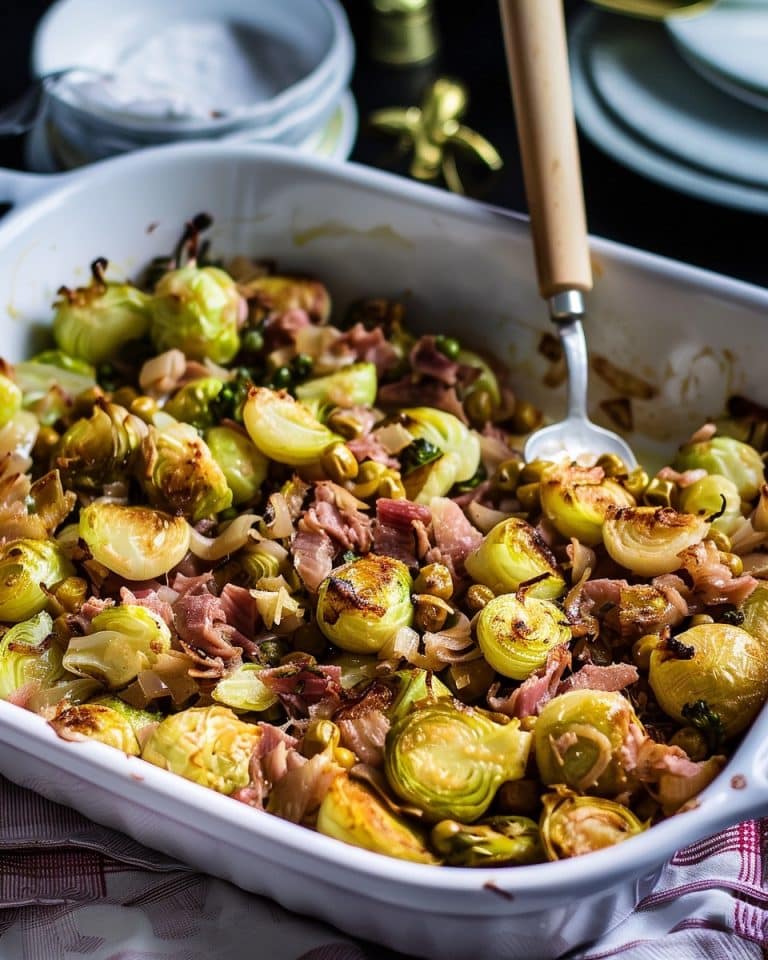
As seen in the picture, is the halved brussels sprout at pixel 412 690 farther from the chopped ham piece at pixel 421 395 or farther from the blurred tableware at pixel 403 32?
the blurred tableware at pixel 403 32

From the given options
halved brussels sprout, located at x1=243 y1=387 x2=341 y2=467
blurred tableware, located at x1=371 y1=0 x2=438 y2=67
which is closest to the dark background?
blurred tableware, located at x1=371 y1=0 x2=438 y2=67

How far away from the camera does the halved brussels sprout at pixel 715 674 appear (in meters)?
1.53

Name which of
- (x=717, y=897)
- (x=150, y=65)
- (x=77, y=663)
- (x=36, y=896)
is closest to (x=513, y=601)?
(x=717, y=897)

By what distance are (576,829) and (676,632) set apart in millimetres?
397

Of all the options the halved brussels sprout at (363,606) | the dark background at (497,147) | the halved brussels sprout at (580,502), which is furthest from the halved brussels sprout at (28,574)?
the dark background at (497,147)

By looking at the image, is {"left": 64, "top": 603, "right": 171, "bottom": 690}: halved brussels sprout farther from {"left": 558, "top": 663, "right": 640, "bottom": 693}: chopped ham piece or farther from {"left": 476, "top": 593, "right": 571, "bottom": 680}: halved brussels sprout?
{"left": 558, "top": 663, "right": 640, "bottom": 693}: chopped ham piece

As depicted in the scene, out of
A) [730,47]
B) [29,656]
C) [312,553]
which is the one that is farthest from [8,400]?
[730,47]

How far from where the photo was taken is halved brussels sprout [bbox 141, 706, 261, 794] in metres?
1.50

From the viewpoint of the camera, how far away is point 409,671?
1640mm

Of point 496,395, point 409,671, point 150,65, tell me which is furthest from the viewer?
point 150,65

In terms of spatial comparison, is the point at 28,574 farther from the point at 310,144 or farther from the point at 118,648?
the point at 310,144

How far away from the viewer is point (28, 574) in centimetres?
174

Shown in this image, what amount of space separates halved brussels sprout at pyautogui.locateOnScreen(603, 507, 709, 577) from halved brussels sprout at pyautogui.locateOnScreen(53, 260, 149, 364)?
0.99 m

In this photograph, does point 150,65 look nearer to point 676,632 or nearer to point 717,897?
point 676,632
